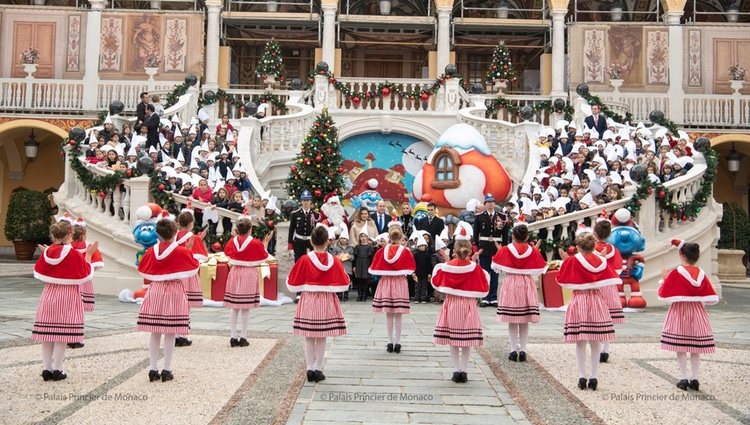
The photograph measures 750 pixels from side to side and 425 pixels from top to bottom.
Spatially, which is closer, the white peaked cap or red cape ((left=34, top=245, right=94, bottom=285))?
red cape ((left=34, top=245, right=94, bottom=285))

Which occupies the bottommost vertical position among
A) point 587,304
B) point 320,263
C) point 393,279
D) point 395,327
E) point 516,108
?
point 395,327

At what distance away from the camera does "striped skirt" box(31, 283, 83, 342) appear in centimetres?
609

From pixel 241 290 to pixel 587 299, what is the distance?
3.68 m

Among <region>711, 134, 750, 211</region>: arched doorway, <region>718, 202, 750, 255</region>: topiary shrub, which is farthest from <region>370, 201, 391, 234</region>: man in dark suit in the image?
<region>711, 134, 750, 211</region>: arched doorway

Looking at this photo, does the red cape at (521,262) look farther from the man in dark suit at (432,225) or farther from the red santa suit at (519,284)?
the man in dark suit at (432,225)

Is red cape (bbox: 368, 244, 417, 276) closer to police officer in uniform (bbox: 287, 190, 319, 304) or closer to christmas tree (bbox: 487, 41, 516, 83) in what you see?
police officer in uniform (bbox: 287, 190, 319, 304)

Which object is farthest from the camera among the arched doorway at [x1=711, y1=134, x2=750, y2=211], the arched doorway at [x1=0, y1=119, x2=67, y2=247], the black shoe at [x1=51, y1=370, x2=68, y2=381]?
the arched doorway at [x1=711, y1=134, x2=750, y2=211]

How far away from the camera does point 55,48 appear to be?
22406 mm

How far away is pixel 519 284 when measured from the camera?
7375mm

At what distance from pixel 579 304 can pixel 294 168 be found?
9.92 m

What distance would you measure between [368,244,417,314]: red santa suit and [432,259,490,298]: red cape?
1020mm

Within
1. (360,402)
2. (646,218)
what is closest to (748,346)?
(646,218)

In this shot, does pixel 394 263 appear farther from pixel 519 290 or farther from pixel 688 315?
pixel 688 315

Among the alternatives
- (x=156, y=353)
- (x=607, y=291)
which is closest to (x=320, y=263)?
(x=156, y=353)
